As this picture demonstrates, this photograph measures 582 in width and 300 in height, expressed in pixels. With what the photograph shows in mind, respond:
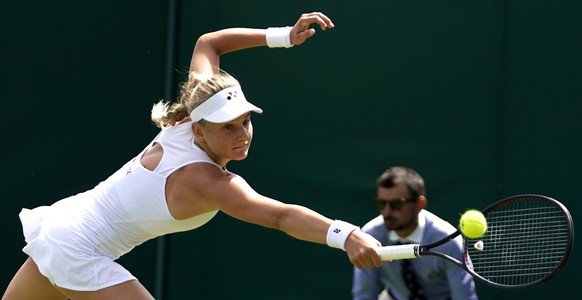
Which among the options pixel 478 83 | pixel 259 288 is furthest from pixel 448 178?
pixel 259 288

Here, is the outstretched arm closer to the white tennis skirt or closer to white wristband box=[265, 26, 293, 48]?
white wristband box=[265, 26, 293, 48]

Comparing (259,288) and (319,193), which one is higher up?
(319,193)

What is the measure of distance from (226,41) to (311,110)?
142 cm

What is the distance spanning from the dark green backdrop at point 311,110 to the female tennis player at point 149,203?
1754 mm

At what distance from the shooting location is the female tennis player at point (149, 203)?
3.96 meters

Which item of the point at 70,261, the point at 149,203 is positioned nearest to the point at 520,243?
the point at 149,203

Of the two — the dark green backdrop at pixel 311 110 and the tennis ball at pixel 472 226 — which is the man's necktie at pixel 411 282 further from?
the tennis ball at pixel 472 226

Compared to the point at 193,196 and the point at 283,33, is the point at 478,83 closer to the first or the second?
the point at 283,33

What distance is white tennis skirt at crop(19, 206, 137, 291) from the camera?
409 centimetres

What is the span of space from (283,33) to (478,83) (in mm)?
1372

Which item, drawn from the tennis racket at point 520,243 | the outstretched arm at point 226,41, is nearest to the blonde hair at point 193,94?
the outstretched arm at point 226,41

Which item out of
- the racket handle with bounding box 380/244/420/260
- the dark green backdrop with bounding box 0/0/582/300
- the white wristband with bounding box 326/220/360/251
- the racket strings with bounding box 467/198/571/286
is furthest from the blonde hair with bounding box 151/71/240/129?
the dark green backdrop with bounding box 0/0/582/300

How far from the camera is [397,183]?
5.00 meters

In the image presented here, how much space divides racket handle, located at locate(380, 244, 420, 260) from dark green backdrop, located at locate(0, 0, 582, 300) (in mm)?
1881
